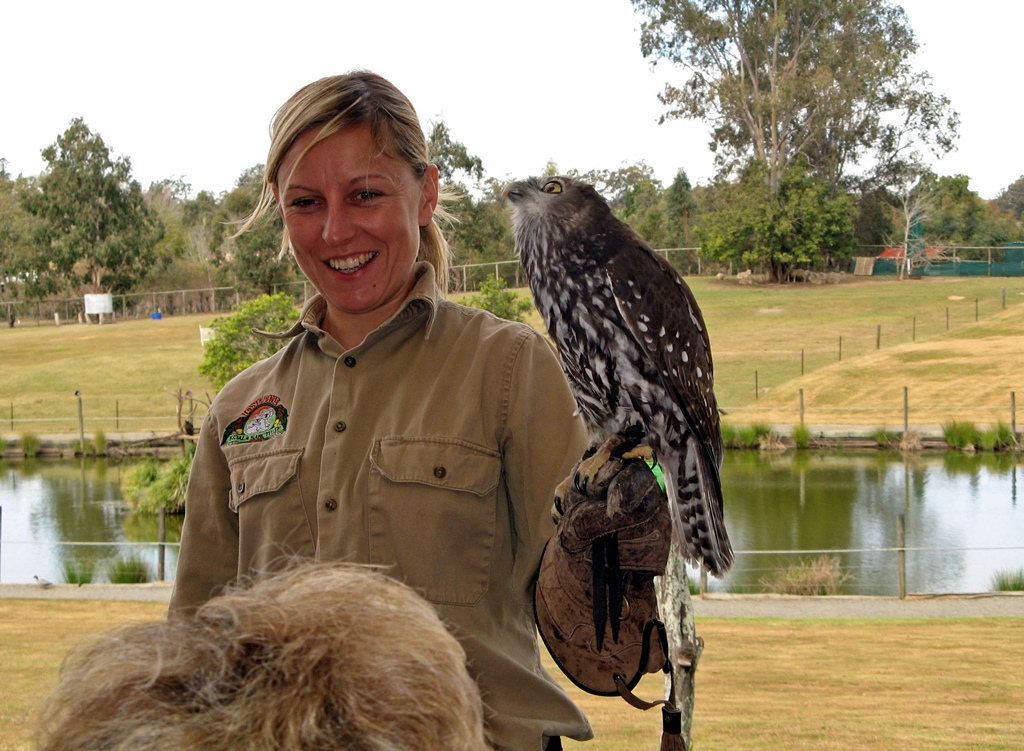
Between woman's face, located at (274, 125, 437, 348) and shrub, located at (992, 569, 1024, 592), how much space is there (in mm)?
8927

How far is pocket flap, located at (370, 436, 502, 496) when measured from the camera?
1.41 meters

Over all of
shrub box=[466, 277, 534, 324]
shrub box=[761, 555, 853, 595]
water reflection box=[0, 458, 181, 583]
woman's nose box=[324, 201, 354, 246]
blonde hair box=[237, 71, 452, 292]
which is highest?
blonde hair box=[237, 71, 452, 292]

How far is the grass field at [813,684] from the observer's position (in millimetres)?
4984

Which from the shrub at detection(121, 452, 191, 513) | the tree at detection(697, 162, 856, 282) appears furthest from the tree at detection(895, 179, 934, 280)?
the shrub at detection(121, 452, 191, 513)

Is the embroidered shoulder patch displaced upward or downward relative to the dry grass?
upward

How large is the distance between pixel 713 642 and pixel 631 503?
604cm

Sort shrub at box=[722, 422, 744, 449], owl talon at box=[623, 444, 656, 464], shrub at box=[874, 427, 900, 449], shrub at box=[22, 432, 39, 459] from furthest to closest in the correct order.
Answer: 1. shrub at box=[22, 432, 39, 459]
2. shrub at box=[874, 427, 900, 449]
3. shrub at box=[722, 422, 744, 449]
4. owl talon at box=[623, 444, 656, 464]

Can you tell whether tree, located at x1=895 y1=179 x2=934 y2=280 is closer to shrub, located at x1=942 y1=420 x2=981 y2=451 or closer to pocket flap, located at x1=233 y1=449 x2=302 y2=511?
shrub, located at x1=942 y1=420 x2=981 y2=451

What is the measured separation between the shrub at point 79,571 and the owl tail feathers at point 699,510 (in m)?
8.57

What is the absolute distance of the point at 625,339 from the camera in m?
2.04

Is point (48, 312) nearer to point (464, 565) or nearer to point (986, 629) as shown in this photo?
point (986, 629)

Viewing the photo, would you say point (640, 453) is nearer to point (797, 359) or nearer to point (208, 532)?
point (208, 532)

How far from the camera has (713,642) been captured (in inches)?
279

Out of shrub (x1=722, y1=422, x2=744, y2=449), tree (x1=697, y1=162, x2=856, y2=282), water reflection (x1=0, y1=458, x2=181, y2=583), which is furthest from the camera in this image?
tree (x1=697, y1=162, x2=856, y2=282)
